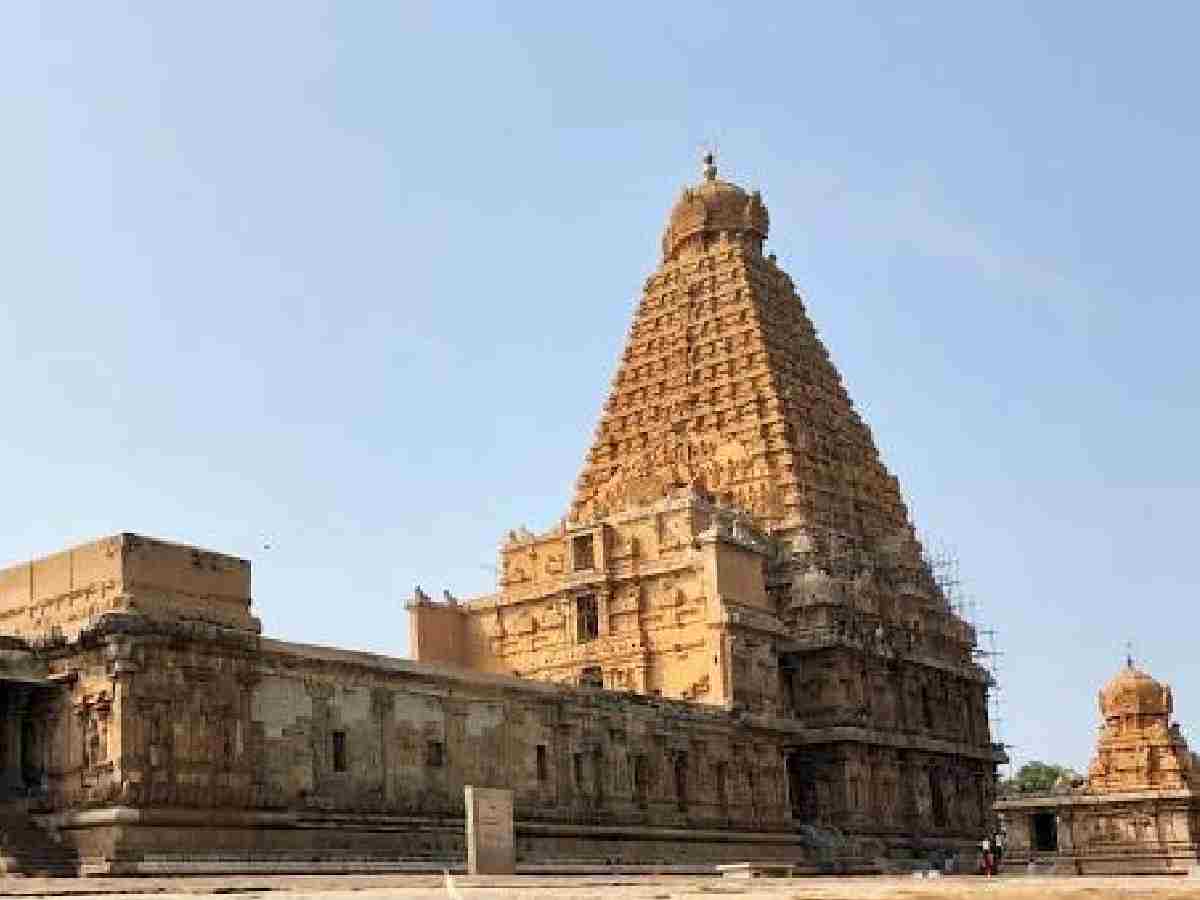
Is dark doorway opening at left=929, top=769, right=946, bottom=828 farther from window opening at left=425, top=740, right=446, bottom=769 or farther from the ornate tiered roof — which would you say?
window opening at left=425, top=740, right=446, bottom=769

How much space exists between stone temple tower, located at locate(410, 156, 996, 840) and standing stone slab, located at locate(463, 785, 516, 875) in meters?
20.7

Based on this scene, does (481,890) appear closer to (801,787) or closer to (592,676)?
(592,676)

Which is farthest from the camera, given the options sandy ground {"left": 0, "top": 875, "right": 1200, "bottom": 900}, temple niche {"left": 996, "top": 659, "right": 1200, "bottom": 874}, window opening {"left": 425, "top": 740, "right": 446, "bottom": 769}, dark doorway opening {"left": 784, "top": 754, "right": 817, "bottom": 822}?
→ dark doorway opening {"left": 784, "top": 754, "right": 817, "bottom": 822}

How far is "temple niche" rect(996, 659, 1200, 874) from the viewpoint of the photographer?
70.2 m

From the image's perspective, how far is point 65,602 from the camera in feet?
156

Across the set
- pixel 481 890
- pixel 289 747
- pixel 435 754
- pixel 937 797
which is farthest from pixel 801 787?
pixel 481 890

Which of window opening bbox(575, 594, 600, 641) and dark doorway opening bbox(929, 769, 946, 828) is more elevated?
window opening bbox(575, 594, 600, 641)

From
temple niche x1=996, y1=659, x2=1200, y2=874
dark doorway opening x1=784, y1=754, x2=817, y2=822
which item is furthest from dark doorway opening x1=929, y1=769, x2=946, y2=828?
dark doorway opening x1=784, y1=754, x2=817, y2=822

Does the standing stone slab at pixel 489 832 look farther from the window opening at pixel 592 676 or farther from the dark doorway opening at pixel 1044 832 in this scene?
the dark doorway opening at pixel 1044 832

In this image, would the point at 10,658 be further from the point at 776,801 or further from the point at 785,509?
the point at 785,509

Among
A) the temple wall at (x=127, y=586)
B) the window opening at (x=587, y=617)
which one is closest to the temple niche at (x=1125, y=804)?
the window opening at (x=587, y=617)

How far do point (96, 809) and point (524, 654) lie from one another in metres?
34.2

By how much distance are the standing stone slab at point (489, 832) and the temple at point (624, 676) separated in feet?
14.7

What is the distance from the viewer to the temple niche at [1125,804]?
230 ft
